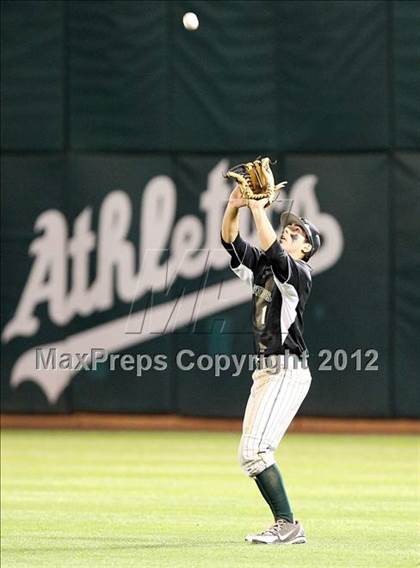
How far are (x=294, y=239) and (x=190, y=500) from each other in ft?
8.91

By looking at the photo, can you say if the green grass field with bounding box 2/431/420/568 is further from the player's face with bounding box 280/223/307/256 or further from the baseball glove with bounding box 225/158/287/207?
the baseball glove with bounding box 225/158/287/207

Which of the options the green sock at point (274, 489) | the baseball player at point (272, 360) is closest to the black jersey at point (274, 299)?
the baseball player at point (272, 360)

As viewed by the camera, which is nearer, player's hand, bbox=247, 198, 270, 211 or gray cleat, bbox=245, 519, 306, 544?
player's hand, bbox=247, 198, 270, 211

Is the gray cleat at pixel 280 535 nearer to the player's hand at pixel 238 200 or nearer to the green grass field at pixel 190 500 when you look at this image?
the green grass field at pixel 190 500

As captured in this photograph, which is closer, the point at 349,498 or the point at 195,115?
the point at 349,498

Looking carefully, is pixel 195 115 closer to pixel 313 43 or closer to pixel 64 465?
pixel 313 43

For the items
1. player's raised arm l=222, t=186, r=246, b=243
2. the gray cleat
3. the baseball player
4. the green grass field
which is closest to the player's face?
the baseball player

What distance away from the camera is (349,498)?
10.3 m

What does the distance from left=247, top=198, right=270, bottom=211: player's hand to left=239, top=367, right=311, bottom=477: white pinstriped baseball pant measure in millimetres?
928

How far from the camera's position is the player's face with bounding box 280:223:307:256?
27.2 feet

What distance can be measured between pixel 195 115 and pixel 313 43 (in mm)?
1495

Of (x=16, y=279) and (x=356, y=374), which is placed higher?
(x=16, y=279)

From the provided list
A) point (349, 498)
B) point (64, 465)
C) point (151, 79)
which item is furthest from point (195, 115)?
point (349, 498)

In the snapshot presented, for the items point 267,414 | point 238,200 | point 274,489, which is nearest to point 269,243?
point 238,200
